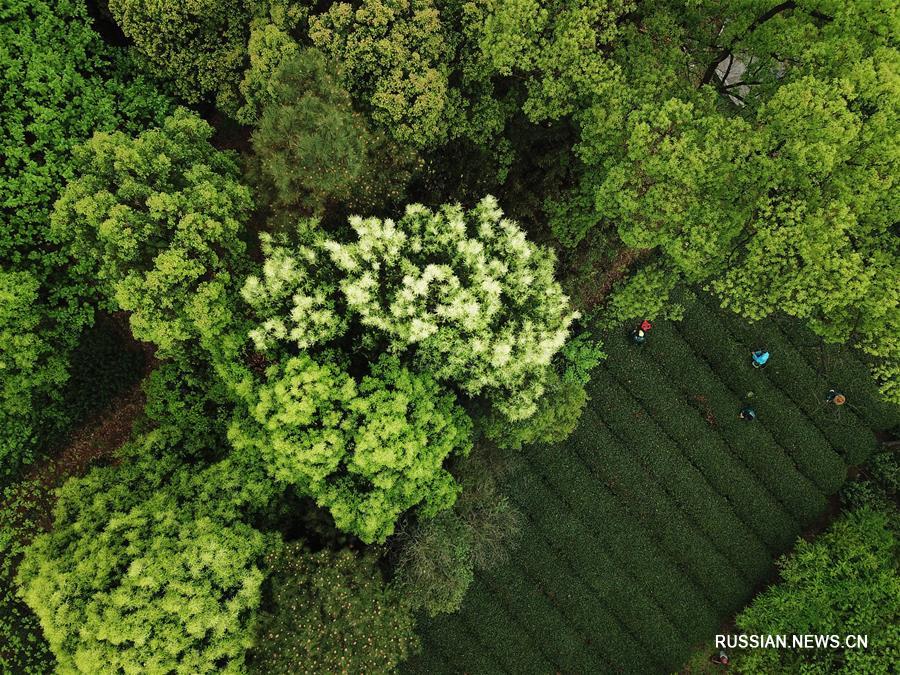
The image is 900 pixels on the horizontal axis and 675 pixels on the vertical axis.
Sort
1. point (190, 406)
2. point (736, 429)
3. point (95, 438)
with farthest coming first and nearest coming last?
point (736, 429)
point (95, 438)
point (190, 406)

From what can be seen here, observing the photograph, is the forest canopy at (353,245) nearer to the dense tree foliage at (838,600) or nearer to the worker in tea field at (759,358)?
the worker in tea field at (759,358)

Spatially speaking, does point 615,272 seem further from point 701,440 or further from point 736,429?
point 736,429

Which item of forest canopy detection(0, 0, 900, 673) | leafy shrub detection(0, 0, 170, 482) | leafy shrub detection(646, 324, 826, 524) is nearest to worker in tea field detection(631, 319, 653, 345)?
leafy shrub detection(646, 324, 826, 524)

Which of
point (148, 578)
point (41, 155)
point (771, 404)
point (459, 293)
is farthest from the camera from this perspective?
point (771, 404)

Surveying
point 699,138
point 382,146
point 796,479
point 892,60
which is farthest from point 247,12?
point 796,479

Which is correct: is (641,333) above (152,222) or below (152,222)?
below

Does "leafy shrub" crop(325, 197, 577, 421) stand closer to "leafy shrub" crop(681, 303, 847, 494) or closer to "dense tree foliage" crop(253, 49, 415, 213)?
"dense tree foliage" crop(253, 49, 415, 213)

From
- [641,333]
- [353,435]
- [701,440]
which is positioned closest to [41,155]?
[353,435]
